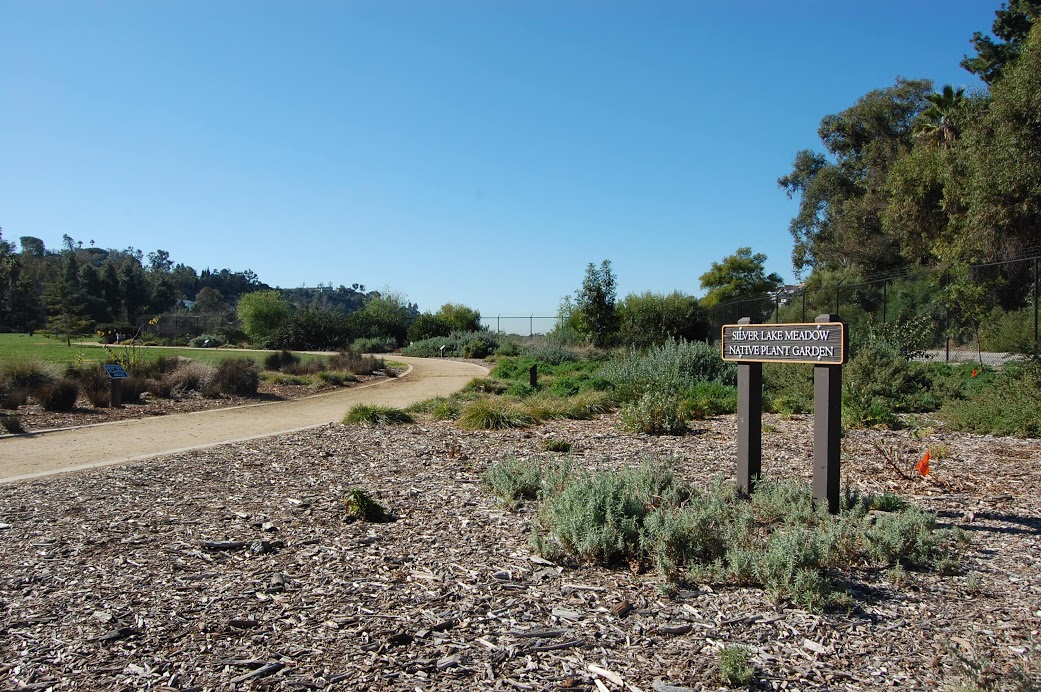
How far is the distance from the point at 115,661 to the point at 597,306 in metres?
26.1

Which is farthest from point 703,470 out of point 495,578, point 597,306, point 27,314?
point 27,314

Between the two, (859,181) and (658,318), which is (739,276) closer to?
(859,181)

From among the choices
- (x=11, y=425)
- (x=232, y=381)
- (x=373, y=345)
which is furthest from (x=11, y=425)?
(x=373, y=345)

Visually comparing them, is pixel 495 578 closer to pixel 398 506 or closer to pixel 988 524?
pixel 398 506

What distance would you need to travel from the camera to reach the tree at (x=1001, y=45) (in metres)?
30.7

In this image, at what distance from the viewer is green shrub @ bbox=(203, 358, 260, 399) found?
15969 millimetres

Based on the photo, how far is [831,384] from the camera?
17.7 ft

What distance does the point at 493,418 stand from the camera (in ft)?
33.9

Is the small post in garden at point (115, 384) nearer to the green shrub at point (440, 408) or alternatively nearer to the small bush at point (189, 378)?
the small bush at point (189, 378)

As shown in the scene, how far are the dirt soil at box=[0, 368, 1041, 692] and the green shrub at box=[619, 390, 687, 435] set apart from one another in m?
2.51

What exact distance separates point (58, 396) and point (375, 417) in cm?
634

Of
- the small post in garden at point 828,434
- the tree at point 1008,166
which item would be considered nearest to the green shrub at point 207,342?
the tree at point 1008,166

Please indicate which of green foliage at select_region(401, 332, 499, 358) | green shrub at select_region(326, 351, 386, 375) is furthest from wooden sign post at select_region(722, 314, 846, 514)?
green foliage at select_region(401, 332, 499, 358)

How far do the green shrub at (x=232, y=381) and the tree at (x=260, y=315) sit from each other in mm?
28011
